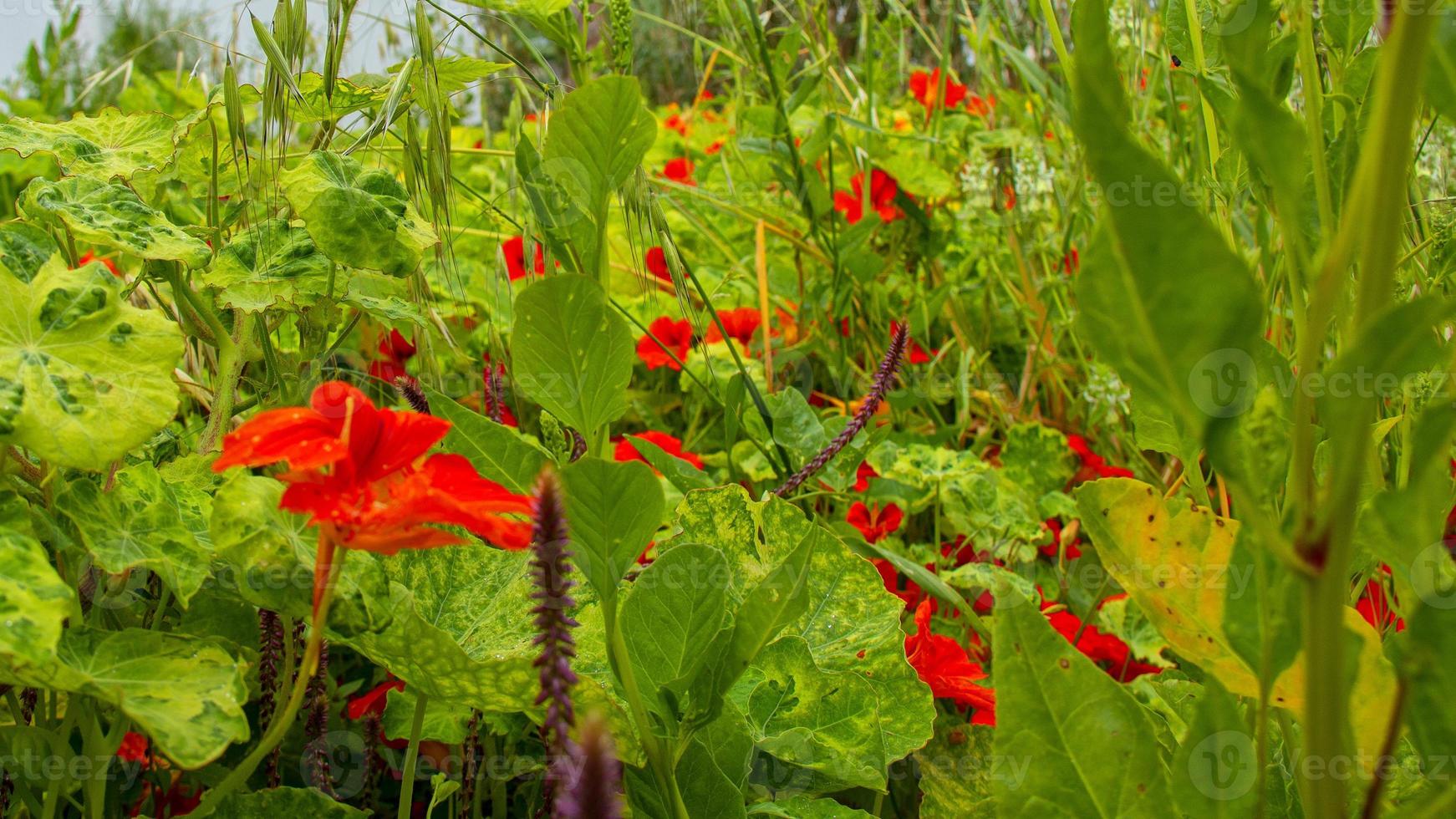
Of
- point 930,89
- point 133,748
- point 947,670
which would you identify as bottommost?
point 133,748

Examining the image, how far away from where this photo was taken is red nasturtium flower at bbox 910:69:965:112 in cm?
203

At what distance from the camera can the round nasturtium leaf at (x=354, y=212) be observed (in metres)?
0.63

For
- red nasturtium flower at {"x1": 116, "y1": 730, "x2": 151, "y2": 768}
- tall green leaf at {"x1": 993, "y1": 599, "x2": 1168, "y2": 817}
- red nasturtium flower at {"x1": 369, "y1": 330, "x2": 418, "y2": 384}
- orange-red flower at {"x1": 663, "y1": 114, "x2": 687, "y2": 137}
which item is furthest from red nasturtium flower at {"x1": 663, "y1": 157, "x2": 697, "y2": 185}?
tall green leaf at {"x1": 993, "y1": 599, "x2": 1168, "y2": 817}

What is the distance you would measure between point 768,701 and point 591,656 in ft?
0.37

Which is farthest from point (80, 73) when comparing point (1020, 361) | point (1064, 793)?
point (1064, 793)

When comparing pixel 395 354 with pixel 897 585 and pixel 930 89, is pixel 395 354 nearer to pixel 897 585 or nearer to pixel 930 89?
pixel 897 585

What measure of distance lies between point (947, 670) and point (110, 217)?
620 millimetres

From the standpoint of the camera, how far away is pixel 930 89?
6.65ft

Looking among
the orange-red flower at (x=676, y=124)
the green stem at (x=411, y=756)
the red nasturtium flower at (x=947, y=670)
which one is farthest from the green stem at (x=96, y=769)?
the orange-red flower at (x=676, y=124)

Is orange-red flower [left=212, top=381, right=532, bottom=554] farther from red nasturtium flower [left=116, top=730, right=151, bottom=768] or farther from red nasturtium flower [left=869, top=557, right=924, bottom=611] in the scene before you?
red nasturtium flower [left=869, top=557, right=924, bottom=611]

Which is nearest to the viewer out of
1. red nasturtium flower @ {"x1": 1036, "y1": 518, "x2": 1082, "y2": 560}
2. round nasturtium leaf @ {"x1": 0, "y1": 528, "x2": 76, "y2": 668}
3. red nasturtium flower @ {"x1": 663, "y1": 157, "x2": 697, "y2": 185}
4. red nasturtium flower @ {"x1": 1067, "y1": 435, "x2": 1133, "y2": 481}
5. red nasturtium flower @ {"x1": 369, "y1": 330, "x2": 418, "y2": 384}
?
round nasturtium leaf @ {"x1": 0, "y1": 528, "x2": 76, "y2": 668}

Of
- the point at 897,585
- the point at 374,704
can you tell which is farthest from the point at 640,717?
the point at 897,585

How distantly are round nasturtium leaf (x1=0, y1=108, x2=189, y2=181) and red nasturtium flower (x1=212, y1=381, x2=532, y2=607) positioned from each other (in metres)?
0.30

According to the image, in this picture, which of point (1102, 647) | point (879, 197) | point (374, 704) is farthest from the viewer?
point (879, 197)
